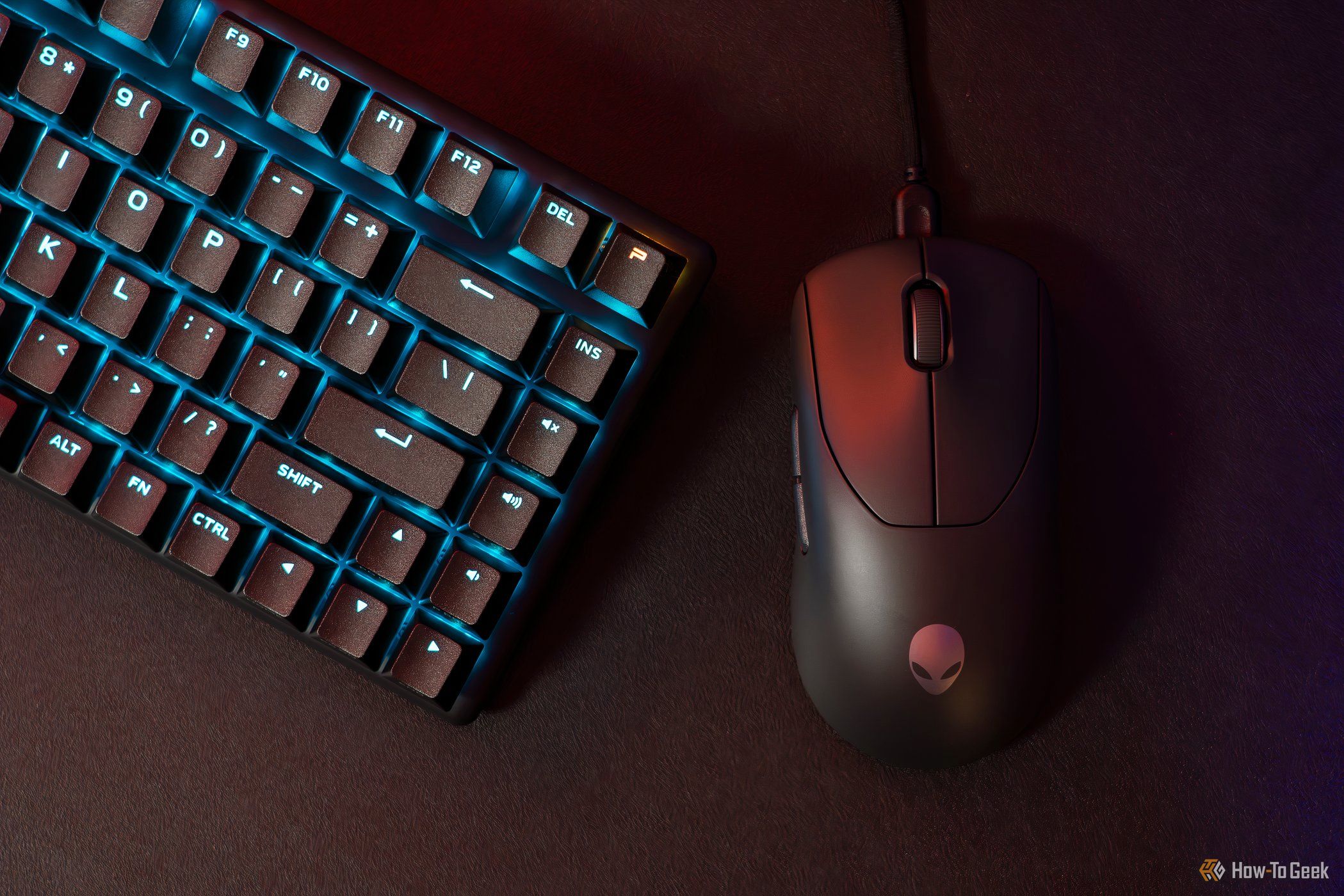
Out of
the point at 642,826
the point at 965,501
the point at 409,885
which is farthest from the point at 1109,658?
the point at 409,885

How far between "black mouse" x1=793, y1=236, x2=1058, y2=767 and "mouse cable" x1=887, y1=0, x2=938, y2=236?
4cm

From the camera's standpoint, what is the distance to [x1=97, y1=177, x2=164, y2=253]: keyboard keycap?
473mm

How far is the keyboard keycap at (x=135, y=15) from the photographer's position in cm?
47

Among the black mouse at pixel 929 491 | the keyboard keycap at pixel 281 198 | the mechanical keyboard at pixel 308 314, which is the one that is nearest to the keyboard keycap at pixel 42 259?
the mechanical keyboard at pixel 308 314

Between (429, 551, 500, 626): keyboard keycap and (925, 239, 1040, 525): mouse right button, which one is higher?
(925, 239, 1040, 525): mouse right button

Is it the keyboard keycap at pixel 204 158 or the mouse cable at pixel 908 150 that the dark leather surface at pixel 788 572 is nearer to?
the mouse cable at pixel 908 150

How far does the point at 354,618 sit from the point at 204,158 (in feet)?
0.82

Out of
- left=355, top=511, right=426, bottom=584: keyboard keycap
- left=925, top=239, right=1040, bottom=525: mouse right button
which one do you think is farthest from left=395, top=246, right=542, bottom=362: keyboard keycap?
left=925, top=239, right=1040, bottom=525: mouse right button

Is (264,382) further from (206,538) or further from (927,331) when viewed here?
(927,331)

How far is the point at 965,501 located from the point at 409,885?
15.4 inches

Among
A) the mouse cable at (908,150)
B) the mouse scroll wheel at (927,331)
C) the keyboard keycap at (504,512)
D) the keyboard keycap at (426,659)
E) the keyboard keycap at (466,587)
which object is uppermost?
the mouse cable at (908,150)

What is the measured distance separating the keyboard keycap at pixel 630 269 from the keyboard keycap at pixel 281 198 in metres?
0.16

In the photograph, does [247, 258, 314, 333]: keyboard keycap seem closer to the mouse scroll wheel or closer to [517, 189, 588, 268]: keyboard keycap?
[517, 189, 588, 268]: keyboard keycap

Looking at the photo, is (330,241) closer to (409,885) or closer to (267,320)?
(267,320)
